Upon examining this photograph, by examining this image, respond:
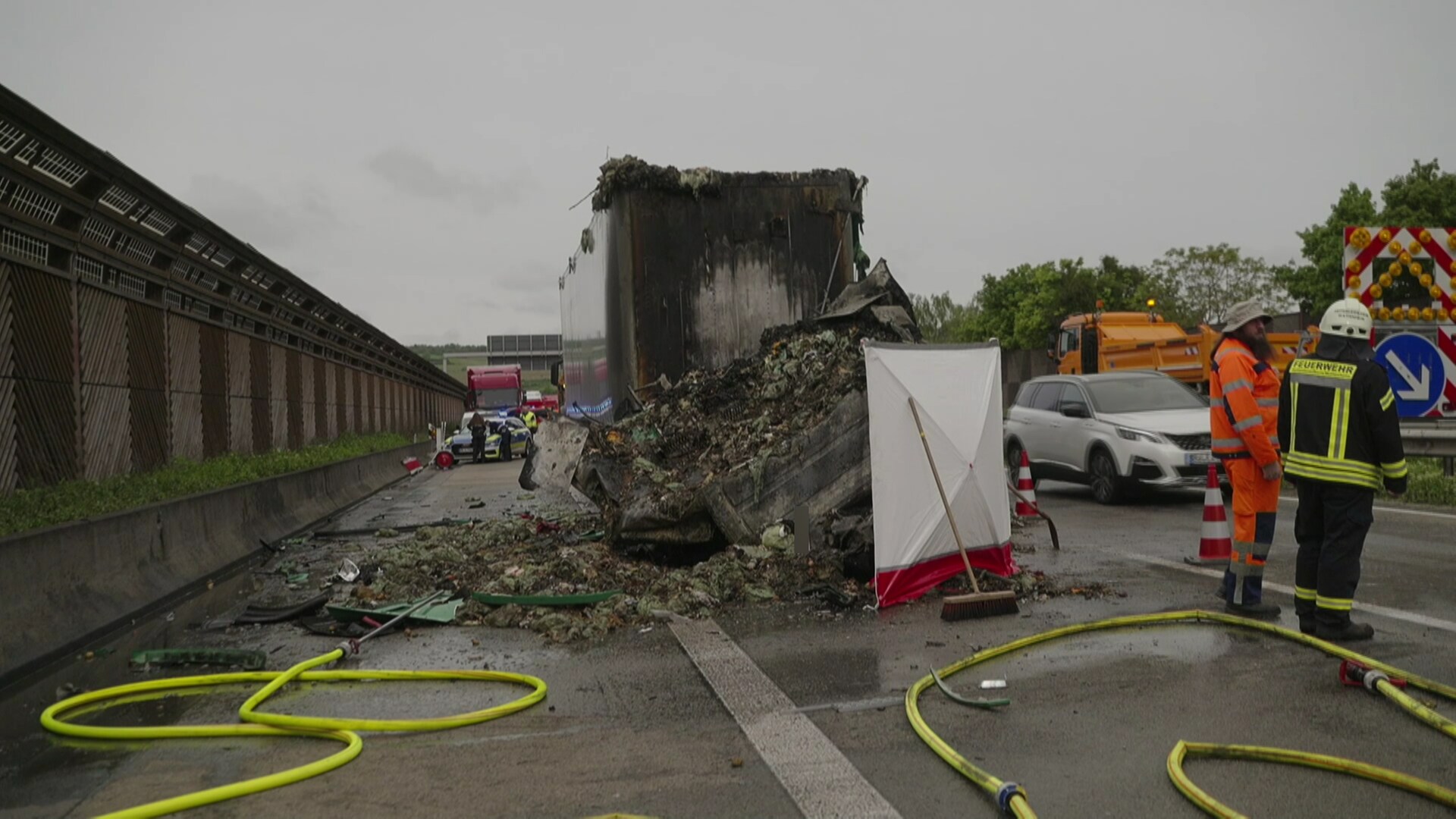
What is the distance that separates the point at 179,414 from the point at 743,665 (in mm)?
11308

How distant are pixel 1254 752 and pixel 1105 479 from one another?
11430 mm

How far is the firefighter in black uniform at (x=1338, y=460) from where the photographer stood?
261 inches

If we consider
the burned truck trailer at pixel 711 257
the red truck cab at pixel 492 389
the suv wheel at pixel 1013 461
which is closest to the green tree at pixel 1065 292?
the red truck cab at pixel 492 389

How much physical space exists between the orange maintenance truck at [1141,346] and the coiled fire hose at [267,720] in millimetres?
14771

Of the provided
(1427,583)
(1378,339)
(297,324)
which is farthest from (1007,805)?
(297,324)

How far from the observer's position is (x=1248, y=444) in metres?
7.61

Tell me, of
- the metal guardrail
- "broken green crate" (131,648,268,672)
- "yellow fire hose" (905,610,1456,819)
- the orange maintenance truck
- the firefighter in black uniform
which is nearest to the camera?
"yellow fire hose" (905,610,1456,819)

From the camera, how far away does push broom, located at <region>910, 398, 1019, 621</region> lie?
25.7 ft

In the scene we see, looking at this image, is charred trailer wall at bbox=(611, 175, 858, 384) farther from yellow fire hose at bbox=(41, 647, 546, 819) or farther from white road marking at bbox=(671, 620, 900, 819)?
yellow fire hose at bbox=(41, 647, 546, 819)

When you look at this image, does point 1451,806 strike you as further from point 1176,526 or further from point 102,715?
point 1176,526

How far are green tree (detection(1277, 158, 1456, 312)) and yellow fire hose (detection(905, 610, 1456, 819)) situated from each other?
45.8m

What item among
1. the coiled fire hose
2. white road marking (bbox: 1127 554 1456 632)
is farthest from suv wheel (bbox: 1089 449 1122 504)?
the coiled fire hose

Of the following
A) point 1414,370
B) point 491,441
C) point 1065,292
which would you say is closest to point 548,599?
point 1414,370

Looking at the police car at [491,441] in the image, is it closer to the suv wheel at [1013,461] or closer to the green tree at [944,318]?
the suv wheel at [1013,461]
